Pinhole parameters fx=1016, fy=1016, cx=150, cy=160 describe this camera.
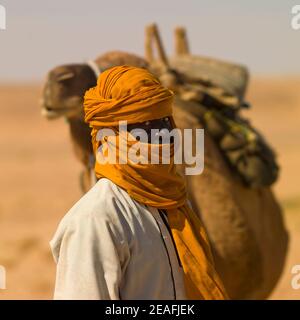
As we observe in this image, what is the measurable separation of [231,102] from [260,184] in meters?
0.52

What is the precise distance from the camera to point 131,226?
2957 mm

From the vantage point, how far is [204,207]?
218 inches

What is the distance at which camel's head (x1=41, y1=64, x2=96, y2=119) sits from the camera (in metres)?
5.11

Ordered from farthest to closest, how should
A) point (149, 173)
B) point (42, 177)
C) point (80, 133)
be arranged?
point (42, 177) → point (80, 133) → point (149, 173)

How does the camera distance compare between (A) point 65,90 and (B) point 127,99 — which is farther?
(A) point 65,90

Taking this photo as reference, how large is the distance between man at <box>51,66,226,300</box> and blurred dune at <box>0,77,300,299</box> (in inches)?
232

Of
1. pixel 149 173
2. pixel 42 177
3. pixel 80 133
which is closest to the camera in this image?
pixel 149 173

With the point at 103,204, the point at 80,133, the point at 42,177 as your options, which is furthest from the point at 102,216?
the point at 42,177

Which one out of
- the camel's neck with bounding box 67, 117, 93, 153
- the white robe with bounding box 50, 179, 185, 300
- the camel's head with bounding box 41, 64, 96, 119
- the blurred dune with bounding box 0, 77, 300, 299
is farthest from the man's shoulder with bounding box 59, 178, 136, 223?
the blurred dune with bounding box 0, 77, 300, 299

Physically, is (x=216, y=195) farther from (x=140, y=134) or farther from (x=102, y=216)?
(x=102, y=216)

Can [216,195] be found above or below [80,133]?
below

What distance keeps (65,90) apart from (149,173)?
7.06 ft

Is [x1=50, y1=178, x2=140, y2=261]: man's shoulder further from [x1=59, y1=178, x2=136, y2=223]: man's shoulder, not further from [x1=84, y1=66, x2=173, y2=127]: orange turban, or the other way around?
[x1=84, y1=66, x2=173, y2=127]: orange turban

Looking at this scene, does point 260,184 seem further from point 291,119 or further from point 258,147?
point 291,119
